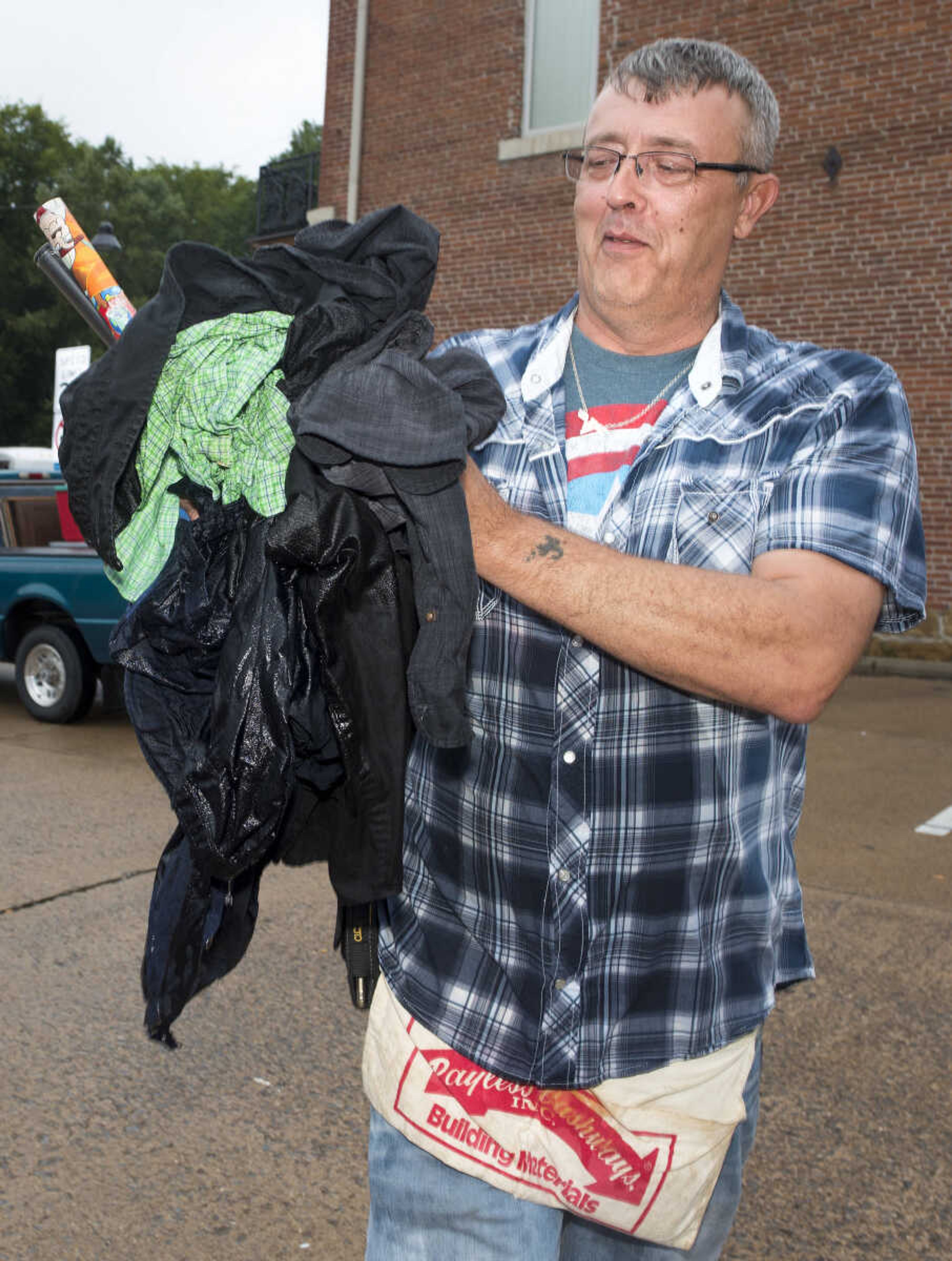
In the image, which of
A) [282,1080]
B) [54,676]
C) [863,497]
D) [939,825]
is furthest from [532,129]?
[863,497]

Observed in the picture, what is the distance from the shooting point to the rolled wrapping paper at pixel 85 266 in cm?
180

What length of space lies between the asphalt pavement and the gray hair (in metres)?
2.57

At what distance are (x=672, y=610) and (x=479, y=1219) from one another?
96 centimetres

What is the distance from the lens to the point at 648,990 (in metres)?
1.80

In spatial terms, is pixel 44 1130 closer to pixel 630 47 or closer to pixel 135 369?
pixel 135 369

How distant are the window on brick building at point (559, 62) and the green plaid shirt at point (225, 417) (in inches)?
584

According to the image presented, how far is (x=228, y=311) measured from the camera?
1.72 meters

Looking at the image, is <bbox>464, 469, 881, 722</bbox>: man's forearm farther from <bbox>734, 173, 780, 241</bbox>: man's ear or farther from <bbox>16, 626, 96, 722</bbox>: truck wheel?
<bbox>16, 626, 96, 722</bbox>: truck wheel

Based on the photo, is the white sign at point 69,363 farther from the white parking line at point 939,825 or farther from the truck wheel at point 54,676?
the white parking line at point 939,825

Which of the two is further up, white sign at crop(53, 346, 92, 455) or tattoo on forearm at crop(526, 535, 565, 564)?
white sign at crop(53, 346, 92, 455)

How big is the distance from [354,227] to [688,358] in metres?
0.56

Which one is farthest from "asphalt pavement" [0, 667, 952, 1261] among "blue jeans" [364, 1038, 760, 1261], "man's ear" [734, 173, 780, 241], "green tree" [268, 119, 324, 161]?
"green tree" [268, 119, 324, 161]

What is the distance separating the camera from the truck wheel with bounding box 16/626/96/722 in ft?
Result: 30.6

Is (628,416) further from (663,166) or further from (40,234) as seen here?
(40,234)
